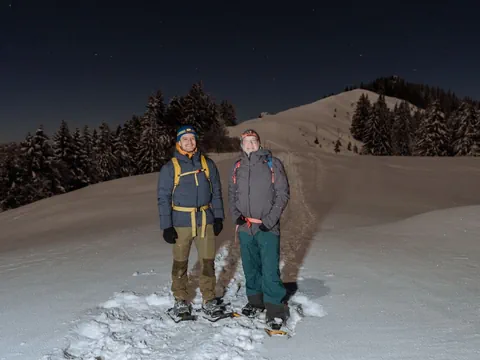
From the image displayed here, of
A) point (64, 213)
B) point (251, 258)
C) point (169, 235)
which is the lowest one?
point (64, 213)

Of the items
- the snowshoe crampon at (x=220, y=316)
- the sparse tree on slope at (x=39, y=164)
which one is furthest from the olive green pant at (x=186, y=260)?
the sparse tree on slope at (x=39, y=164)

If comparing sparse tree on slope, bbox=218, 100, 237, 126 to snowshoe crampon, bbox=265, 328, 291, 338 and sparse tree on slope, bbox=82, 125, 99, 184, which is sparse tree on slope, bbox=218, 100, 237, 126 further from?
snowshoe crampon, bbox=265, 328, 291, 338

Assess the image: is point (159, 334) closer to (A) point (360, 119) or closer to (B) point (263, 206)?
(B) point (263, 206)

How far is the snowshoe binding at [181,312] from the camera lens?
4723mm

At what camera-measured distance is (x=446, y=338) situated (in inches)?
158

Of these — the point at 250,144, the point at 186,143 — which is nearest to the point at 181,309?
the point at 186,143

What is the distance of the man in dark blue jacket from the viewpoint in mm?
4652

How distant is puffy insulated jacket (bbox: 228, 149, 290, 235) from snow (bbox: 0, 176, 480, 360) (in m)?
1.32

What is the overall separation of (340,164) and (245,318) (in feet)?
80.8

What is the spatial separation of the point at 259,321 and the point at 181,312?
985 millimetres

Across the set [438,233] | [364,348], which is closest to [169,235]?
[364,348]

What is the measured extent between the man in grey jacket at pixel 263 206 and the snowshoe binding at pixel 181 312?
0.76 meters

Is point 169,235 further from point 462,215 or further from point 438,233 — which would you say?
point 462,215

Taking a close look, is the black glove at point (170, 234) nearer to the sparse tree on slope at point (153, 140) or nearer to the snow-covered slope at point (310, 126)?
the sparse tree on slope at point (153, 140)
